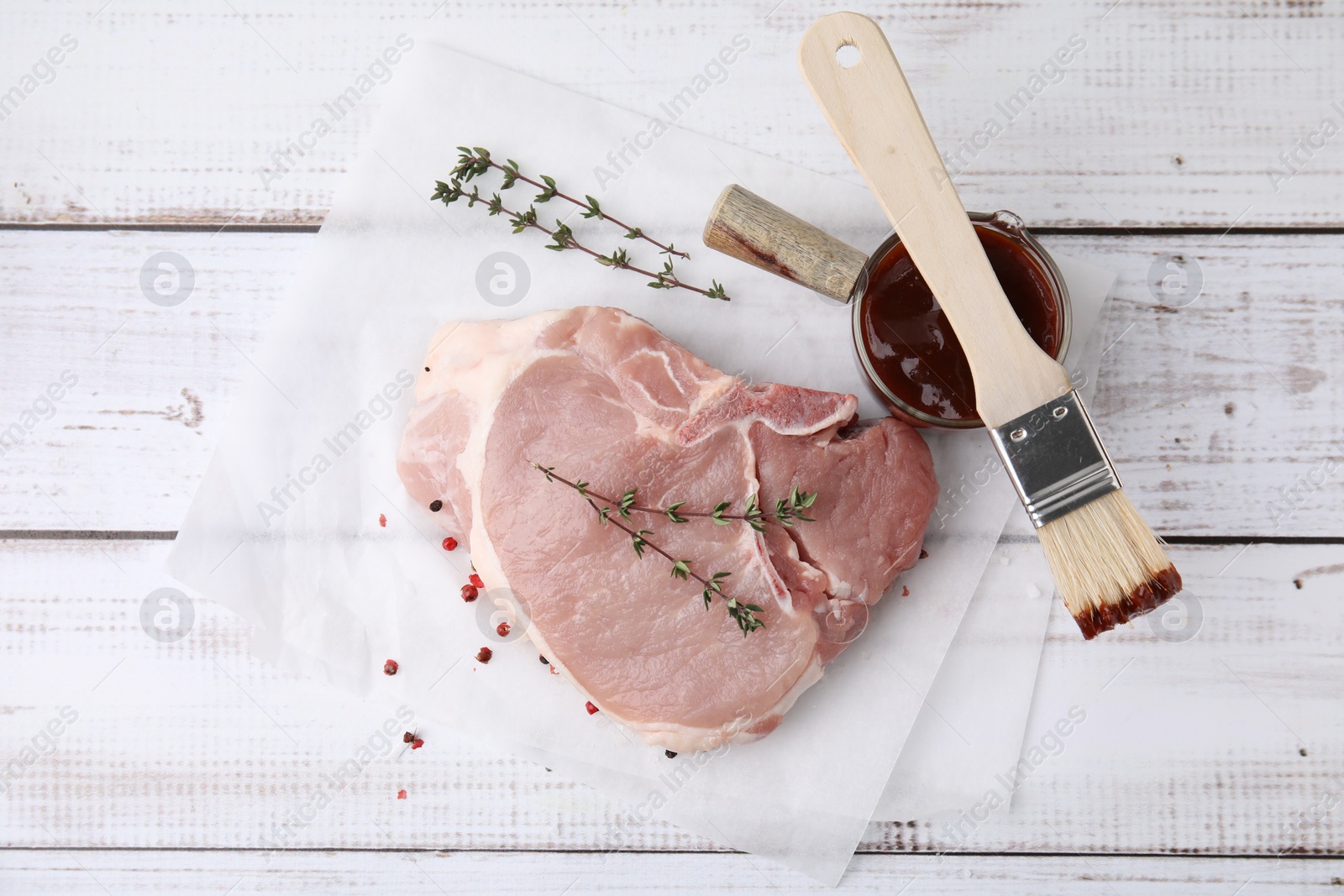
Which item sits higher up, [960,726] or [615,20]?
[615,20]

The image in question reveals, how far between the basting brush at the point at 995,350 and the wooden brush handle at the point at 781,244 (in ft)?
0.69

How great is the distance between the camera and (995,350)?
6.37ft

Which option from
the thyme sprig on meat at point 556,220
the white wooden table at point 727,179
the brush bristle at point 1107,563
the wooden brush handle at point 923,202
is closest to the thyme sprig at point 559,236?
the thyme sprig on meat at point 556,220

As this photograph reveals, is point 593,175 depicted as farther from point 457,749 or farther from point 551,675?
point 457,749

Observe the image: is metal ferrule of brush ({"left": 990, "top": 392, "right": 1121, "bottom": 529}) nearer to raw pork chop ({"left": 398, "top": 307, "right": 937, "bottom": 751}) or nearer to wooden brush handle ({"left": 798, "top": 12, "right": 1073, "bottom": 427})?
wooden brush handle ({"left": 798, "top": 12, "right": 1073, "bottom": 427})

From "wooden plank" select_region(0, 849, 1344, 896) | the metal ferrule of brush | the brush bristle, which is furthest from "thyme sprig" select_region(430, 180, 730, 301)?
"wooden plank" select_region(0, 849, 1344, 896)

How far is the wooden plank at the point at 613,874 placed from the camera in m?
2.43

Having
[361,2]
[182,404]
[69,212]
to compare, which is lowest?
[182,404]

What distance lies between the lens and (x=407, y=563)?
249 cm

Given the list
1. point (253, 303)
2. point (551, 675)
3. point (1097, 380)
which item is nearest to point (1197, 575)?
point (1097, 380)

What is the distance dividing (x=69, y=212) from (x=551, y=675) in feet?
6.43

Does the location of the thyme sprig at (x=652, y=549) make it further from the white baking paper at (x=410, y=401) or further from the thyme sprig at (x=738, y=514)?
the white baking paper at (x=410, y=401)

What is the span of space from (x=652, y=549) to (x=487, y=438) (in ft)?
1.68

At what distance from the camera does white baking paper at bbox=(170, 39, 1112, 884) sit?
243 centimetres
